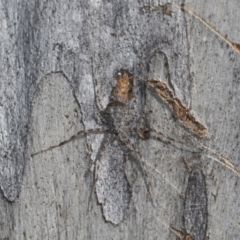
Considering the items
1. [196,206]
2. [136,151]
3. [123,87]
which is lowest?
[196,206]

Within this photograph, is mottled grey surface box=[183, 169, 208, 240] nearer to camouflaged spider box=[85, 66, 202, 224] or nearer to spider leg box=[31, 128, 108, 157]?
camouflaged spider box=[85, 66, 202, 224]

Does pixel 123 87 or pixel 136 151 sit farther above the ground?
pixel 123 87

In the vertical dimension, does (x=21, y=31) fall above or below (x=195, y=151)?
above

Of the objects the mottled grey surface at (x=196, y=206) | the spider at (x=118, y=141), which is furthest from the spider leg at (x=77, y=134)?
the mottled grey surface at (x=196, y=206)

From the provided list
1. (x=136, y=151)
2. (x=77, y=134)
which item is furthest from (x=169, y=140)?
(x=77, y=134)

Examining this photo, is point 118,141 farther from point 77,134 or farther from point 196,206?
point 196,206

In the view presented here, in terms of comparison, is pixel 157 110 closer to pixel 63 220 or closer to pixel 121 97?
pixel 121 97

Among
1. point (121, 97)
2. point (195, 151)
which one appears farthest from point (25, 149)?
point (195, 151)

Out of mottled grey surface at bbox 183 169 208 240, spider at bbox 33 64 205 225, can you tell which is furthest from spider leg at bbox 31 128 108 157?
mottled grey surface at bbox 183 169 208 240
